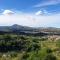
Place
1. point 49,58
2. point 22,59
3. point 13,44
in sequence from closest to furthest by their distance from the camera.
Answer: point 49,58
point 22,59
point 13,44

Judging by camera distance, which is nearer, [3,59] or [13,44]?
[3,59]

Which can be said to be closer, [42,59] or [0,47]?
[42,59]

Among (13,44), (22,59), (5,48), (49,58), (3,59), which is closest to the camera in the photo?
(49,58)

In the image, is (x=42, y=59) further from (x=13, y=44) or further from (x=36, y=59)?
(x=13, y=44)

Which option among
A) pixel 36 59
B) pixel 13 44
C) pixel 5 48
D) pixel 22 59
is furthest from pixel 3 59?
pixel 13 44

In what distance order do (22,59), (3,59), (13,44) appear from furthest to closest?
1. (13,44)
2. (3,59)
3. (22,59)

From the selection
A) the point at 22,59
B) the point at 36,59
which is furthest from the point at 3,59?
the point at 36,59

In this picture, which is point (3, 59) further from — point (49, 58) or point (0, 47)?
point (0, 47)

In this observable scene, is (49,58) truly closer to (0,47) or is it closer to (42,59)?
(42,59)

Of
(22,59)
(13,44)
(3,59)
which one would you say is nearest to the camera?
(22,59)
